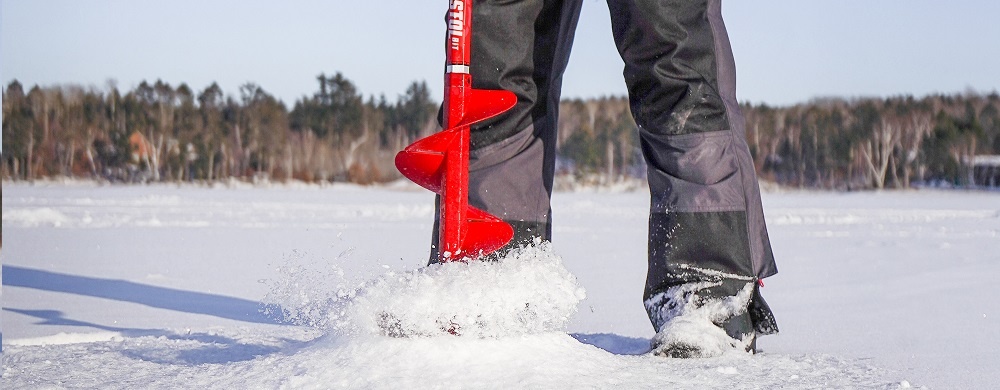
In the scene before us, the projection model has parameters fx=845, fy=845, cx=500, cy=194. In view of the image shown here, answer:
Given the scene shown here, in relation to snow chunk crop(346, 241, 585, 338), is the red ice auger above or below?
above

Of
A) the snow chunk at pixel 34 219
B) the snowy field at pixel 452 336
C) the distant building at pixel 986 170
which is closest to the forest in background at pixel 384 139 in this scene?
the distant building at pixel 986 170

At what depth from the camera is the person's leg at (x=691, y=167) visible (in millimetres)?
1314

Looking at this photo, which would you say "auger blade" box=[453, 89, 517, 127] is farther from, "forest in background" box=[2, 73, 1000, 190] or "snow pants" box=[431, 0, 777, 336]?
"forest in background" box=[2, 73, 1000, 190]

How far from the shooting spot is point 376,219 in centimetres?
764

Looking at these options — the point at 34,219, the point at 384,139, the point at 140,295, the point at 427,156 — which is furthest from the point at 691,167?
the point at 384,139

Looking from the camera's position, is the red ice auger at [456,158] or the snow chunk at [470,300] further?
the red ice auger at [456,158]

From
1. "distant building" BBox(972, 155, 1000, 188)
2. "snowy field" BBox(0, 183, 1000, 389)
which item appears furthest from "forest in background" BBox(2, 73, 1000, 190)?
"snowy field" BBox(0, 183, 1000, 389)

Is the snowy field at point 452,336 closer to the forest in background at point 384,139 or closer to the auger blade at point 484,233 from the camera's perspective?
the auger blade at point 484,233

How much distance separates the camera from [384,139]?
91.6 ft

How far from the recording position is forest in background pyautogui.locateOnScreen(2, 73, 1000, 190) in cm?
2280

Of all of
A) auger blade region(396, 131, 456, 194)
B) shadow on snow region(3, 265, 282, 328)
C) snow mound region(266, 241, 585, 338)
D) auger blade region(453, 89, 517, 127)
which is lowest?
shadow on snow region(3, 265, 282, 328)

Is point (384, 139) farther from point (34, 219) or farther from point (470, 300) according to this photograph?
point (470, 300)

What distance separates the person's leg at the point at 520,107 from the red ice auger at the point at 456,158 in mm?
77

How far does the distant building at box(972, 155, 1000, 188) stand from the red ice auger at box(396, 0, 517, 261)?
1212 inches
